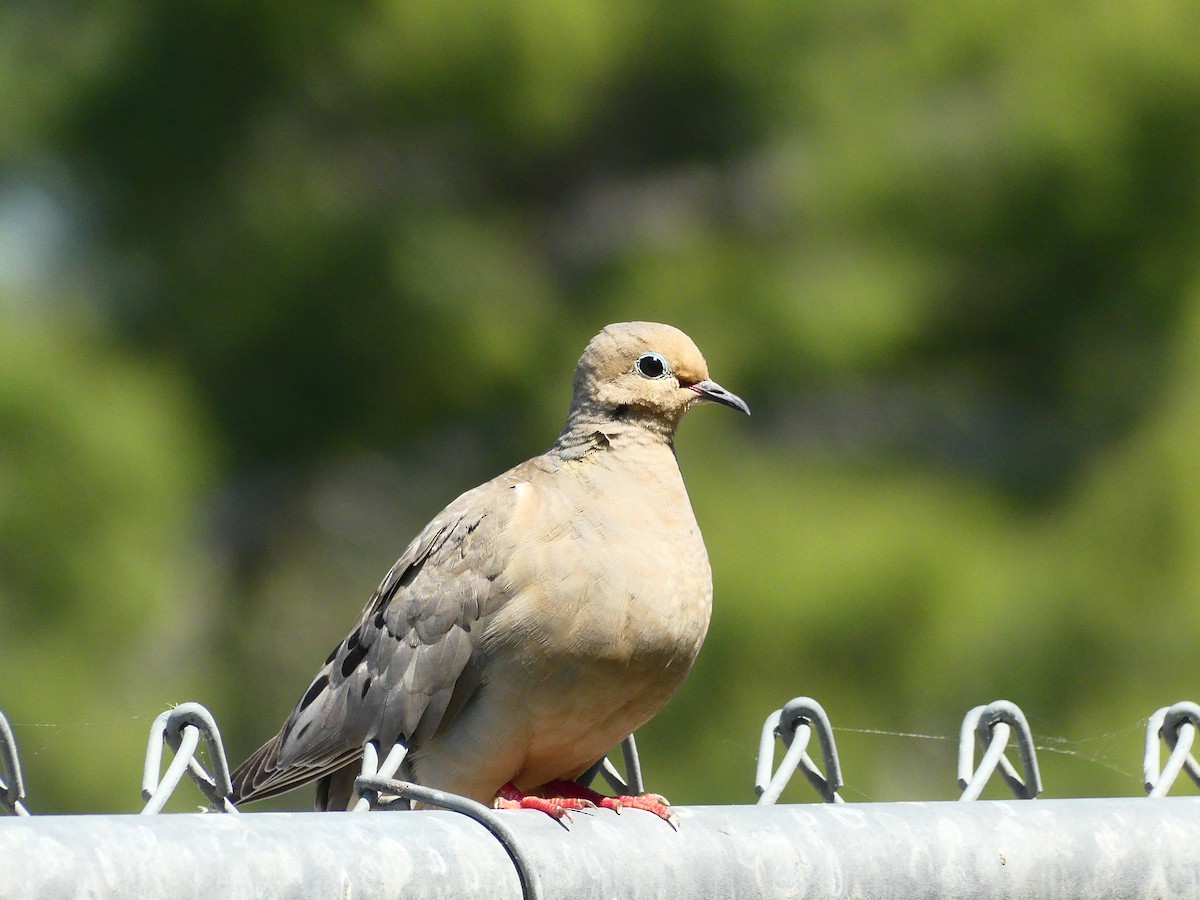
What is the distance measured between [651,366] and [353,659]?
2.23 ft

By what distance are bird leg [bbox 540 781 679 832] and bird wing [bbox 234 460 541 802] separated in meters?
0.23

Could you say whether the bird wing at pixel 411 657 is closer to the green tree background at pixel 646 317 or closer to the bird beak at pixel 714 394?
the bird beak at pixel 714 394

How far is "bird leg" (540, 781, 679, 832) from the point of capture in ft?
4.29

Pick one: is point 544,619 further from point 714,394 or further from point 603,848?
point 603,848

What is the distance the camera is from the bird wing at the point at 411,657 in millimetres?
2316

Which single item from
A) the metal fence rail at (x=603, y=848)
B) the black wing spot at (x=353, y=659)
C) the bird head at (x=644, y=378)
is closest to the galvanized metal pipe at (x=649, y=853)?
the metal fence rail at (x=603, y=848)

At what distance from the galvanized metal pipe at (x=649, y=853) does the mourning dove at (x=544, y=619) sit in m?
0.68

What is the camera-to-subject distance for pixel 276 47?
6297 mm

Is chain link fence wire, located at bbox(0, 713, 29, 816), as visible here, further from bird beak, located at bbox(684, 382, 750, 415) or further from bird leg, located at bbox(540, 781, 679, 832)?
bird beak, located at bbox(684, 382, 750, 415)

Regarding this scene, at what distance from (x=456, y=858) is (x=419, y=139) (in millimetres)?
5638

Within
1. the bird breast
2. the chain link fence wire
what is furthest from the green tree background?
the chain link fence wire

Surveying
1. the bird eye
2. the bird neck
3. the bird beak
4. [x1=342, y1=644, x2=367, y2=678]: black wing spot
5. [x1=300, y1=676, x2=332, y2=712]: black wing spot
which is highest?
the bird eye

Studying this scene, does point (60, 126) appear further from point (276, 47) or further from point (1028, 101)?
point (1028, 101)

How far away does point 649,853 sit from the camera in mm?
1267
